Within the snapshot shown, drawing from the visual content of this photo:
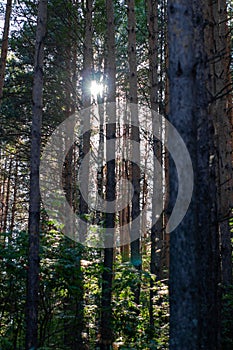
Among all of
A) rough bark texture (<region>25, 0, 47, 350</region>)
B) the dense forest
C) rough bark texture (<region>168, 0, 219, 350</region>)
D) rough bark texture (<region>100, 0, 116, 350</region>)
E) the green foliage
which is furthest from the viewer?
rough bark texture (<region>100, 0, 116, 350</region>)

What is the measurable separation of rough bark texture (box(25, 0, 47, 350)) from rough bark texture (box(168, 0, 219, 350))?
117 inches

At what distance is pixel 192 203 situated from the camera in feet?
13.0

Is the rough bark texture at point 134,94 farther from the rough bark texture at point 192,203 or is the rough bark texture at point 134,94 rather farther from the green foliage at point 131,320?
the rough bark texture at point 192,203

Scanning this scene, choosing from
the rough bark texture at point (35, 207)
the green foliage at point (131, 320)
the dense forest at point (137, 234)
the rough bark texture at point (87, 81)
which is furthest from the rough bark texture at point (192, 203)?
the rough bark texture at point (87, 81)

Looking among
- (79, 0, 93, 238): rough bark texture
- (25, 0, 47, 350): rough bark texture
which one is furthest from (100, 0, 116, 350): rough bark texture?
(25, 0, 47, 350): rough bark texture

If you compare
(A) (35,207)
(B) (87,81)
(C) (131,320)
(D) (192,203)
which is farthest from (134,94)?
(D) (192,203)

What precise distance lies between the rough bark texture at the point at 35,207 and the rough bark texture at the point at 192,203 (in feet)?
9.77

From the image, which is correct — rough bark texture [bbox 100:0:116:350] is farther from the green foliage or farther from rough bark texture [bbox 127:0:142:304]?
rough bark texture [bbox 127:0:142:304]

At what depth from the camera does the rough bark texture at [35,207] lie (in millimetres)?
6516

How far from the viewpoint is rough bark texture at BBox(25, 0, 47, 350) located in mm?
6516

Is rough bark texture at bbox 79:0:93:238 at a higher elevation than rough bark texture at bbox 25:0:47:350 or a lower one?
higher

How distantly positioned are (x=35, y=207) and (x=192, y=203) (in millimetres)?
3742

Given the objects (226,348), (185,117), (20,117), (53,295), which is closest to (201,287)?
(185,117)

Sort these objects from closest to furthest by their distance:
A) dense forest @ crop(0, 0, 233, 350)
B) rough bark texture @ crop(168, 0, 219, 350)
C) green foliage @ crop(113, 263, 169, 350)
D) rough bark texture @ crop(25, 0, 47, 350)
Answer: rough bark texture @ crop(168, 0, 219, 350), dense forest @ crop(0, 0, 233, 350), rough bark texture @ crop(25, 0, 47, 350), green foliage @ crop(113, 263, 169, 350)
